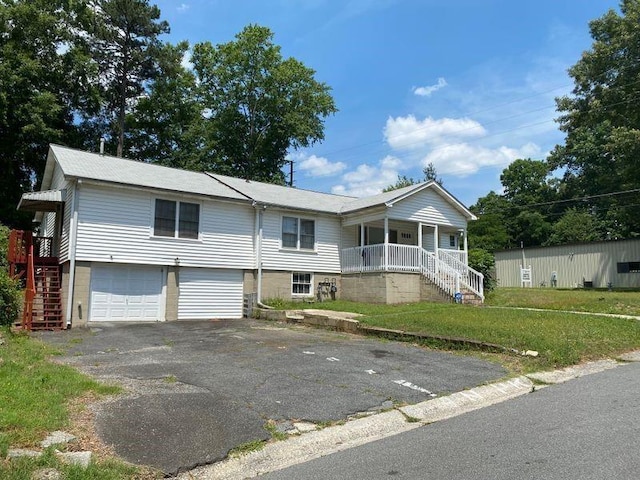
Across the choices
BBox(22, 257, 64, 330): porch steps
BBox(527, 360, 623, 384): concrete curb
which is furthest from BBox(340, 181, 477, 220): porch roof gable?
BBox(527, 360, 623, 384): concrete curb

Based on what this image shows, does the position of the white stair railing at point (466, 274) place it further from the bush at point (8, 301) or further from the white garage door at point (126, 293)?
the bush at point (8, 301)

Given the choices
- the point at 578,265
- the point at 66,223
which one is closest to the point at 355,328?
the point at 66,223

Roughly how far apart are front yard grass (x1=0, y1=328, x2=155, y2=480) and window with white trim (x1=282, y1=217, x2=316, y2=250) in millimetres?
12602

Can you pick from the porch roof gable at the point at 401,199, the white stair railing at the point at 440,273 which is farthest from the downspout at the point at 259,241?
the white stair railing at the point at 440,273

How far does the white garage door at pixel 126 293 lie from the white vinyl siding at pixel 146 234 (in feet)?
1.51

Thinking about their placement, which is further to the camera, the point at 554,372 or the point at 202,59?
the point at 202,59

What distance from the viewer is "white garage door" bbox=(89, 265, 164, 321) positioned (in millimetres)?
16078

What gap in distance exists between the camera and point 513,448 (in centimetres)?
477

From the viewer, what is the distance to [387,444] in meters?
5.16

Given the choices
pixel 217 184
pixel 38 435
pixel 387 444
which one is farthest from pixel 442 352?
pixel 217 184

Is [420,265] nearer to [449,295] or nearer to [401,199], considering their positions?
[449,295]

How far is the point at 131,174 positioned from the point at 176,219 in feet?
8.14

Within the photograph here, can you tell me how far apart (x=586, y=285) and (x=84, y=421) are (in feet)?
112

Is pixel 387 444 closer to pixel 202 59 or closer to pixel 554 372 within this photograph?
pixel 554 372
